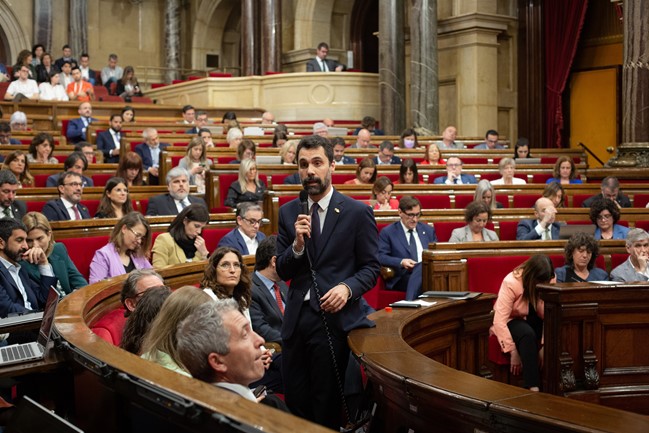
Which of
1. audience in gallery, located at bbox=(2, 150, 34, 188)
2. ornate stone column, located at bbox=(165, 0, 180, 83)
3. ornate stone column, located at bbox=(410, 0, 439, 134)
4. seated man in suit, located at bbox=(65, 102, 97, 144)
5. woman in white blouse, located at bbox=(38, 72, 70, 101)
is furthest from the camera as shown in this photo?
ornate stone column, located at bbox=(165, 0, 180, 83)

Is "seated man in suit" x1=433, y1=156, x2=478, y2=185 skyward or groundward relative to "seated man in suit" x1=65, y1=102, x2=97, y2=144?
groundward

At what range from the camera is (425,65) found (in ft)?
39.7

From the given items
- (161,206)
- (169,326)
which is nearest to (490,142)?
(161,206)

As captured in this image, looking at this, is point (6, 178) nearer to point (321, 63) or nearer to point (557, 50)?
point (321, 63)

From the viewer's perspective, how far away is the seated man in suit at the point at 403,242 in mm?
5598

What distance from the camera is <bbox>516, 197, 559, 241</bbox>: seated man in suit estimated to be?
6043mm

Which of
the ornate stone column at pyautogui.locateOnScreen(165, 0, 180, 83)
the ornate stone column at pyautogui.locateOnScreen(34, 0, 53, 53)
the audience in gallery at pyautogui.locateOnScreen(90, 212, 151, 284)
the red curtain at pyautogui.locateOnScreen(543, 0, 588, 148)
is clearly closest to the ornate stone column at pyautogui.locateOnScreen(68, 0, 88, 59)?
the ornate stone column at pyautogui.locateOnScreen(34, 0, 53, 53)

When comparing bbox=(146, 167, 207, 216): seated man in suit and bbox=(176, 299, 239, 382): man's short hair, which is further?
bbox=(146, 167, 207, 216): seated man in suit

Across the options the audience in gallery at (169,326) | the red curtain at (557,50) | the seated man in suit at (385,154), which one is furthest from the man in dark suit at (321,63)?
the audience in gallery at (169,326)

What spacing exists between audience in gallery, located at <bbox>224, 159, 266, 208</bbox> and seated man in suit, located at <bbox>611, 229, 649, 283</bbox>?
2763mm

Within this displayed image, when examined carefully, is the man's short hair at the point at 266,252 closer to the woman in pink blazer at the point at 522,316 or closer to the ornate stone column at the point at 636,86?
the woman in pink blazer at the point at 522,316

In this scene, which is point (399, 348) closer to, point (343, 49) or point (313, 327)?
point (313, 327)

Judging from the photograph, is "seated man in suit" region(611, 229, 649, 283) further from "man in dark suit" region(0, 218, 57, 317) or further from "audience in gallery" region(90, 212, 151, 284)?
"man in dark suit" region(0, 218, 57, 317)

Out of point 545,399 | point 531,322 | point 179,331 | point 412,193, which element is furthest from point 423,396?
point 412,193
